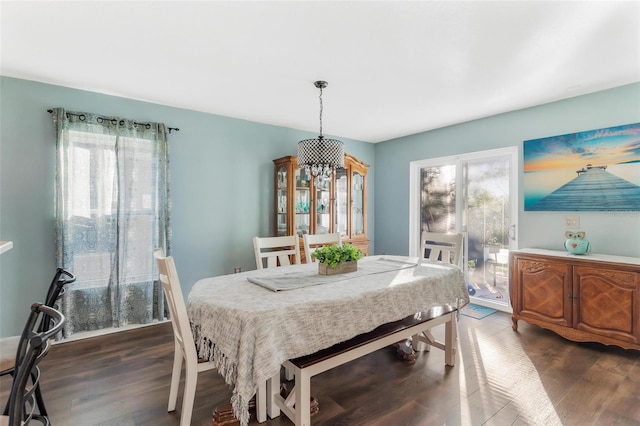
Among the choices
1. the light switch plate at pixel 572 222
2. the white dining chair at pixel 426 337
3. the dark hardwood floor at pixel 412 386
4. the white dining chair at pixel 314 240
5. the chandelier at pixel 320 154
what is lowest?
the dark hardwood floor at pixel 412 386

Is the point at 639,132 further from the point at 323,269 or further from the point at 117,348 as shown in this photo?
the point at 117,348

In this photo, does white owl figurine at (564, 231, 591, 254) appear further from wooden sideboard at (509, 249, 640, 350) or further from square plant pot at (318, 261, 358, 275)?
square plant pot at (318, 261, 358, 275)

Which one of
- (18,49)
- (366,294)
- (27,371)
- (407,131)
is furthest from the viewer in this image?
(407,131)

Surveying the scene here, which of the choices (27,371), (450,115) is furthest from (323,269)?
(450,115)

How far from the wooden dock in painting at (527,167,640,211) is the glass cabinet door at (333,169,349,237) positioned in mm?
2363

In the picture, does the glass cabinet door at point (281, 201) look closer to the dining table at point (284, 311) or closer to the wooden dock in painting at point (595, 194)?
the dining table at point (284, 311)

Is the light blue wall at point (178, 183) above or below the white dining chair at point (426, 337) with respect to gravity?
above

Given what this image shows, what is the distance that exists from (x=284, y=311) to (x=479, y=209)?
3459 mm

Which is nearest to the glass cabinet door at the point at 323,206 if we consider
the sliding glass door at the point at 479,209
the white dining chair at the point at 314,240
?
the white dining chair at the point at 314,240

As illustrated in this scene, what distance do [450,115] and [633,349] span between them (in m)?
2.82

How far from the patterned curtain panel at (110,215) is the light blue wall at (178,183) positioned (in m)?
0.14

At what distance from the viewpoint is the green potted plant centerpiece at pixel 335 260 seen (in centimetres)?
237

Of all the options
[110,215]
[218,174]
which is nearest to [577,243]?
[218,174]

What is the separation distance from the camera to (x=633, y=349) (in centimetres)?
265
